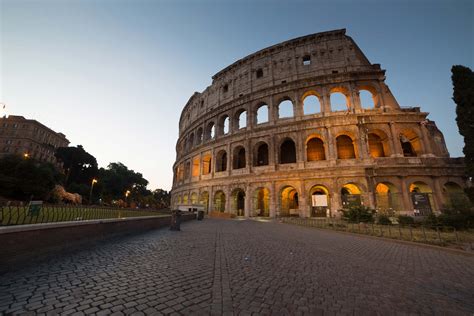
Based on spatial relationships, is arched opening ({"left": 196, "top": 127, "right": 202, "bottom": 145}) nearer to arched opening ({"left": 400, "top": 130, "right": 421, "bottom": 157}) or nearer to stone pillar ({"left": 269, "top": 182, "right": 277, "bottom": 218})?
stone pillar ({"left": 269, "top": 182, "right": 277, "bottom": 218})

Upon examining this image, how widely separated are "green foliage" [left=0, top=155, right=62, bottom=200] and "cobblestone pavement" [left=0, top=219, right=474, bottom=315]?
2897cm

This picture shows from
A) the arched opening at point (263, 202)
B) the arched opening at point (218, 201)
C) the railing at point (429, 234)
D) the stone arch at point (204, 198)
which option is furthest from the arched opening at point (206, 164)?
the railing at point (429, 234)

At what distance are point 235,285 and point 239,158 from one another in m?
26.5

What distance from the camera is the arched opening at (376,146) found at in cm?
2422

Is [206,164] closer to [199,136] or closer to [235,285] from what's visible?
[199,136]

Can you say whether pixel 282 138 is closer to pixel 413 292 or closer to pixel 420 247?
pixel 420 247

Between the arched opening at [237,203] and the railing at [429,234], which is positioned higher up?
the arched opening at [237,203]

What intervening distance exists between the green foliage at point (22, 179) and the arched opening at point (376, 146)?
1698 inches

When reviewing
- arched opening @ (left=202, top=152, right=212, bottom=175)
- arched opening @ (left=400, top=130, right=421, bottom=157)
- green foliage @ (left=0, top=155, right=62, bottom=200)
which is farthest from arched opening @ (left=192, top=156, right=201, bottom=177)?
arched opening @ (left=400, top=130, right=421, bottom=157)

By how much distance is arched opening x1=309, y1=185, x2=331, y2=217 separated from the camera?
16.7 meters

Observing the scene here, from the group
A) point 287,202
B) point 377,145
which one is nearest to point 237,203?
point 287,202

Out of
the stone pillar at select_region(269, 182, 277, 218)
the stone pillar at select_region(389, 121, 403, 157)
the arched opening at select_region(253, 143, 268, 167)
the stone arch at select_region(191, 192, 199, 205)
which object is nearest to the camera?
the stone pillar at select_region(389, 121, 403, 157)

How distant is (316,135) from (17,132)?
82.2 metres

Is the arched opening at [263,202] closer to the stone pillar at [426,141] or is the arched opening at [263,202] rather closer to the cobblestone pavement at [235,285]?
the stone pillar at [426,141]
